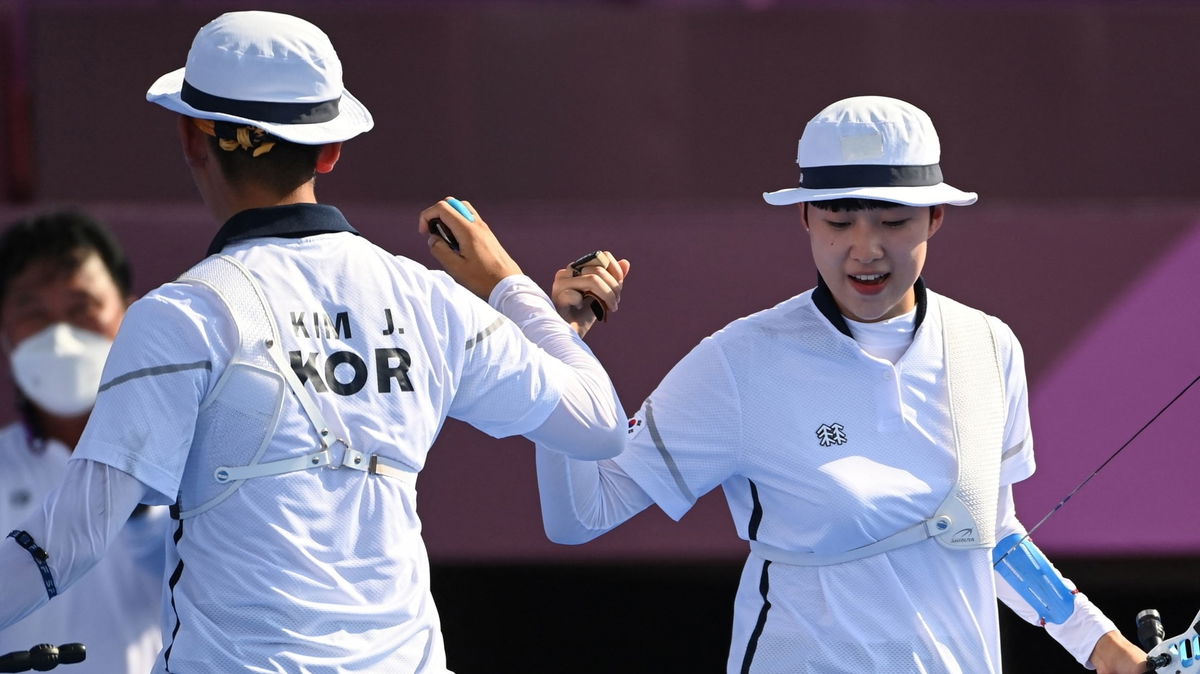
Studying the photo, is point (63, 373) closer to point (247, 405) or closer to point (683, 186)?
point (247, 405)

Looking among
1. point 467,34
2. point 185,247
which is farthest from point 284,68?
point 467,34

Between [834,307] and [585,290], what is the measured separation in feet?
1.32

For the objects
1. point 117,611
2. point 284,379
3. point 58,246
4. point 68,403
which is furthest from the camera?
point 58,246

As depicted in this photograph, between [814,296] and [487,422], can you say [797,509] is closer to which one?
[814,296]

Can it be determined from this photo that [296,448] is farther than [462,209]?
No

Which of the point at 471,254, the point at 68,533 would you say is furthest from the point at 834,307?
the point at 68,533

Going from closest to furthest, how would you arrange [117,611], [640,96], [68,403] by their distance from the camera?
[117,611], [68,403], [640,96]

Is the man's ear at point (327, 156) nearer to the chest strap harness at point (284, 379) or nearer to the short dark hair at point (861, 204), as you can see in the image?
the chest strap harness at point (284, 379)

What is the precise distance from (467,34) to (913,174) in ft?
8.09

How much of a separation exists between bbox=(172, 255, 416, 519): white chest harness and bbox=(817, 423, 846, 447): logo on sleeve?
83 centimetres

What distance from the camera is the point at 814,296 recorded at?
2520 millimetres

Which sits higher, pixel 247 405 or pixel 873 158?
pixel 873 158

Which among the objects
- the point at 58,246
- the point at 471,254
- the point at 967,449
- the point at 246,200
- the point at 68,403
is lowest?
the point at 68,403

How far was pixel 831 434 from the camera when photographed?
2.41m
